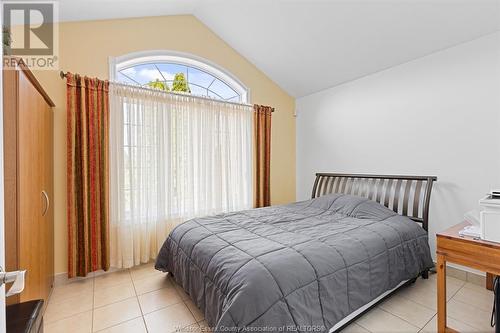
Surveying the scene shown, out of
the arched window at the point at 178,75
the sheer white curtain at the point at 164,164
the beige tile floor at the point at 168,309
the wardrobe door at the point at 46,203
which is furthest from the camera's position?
the arched window at the point at 178,75

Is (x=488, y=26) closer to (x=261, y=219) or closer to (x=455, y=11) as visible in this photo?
(x=455, y=11)

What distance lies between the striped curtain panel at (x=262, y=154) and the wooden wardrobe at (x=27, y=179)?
258cm

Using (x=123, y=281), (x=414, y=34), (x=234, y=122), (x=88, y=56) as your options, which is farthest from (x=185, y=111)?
(x=414, y=34)

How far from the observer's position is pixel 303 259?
1.62m

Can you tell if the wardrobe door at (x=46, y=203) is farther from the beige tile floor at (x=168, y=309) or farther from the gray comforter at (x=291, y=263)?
the gray comforter at (x=291, y=263)

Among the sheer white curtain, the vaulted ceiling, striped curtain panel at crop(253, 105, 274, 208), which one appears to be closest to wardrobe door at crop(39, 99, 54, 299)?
the sheer white curtain

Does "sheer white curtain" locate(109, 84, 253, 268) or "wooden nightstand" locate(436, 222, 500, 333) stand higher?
"sheer white curtain" locate(109, 84, 253, 268)

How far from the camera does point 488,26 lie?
2270 millimetres

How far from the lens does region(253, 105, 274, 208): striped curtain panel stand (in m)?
3.87

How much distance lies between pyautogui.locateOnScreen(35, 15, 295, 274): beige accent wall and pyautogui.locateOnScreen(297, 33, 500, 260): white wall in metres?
0.93

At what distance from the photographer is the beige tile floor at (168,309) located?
1821 millimetres

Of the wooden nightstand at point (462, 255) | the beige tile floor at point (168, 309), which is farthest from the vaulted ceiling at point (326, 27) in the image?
the beige tile floor at point (168, 309)

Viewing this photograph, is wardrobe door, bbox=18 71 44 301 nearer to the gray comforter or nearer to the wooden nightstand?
the gray comforter

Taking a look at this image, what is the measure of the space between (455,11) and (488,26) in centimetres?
37
